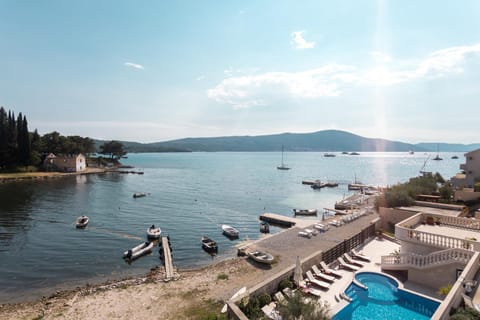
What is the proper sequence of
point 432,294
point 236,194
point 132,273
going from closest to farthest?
point 432,294 → point 132,273 → point 236,194

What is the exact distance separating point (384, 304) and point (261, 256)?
405 inches

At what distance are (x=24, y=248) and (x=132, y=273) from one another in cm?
1365

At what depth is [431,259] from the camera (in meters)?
14.3

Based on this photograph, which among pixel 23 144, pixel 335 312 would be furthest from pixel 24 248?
pixel 23 144

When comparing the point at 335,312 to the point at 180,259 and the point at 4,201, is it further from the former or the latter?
the point at 4,201

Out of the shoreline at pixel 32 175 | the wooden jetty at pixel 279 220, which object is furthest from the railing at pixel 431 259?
the shoreline at pixel 32 175

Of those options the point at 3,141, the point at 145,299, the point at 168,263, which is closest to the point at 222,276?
the point at 145,299

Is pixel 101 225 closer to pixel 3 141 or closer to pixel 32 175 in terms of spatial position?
pixel 32 175

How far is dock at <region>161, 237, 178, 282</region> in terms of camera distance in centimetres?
2002

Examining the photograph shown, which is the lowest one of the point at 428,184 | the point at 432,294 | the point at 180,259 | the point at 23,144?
the point at 180,259

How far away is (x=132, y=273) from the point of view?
73.3 ft

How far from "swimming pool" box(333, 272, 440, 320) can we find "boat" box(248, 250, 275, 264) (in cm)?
728

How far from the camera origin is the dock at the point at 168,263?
788 inches

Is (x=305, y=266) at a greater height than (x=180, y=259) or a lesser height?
greater
